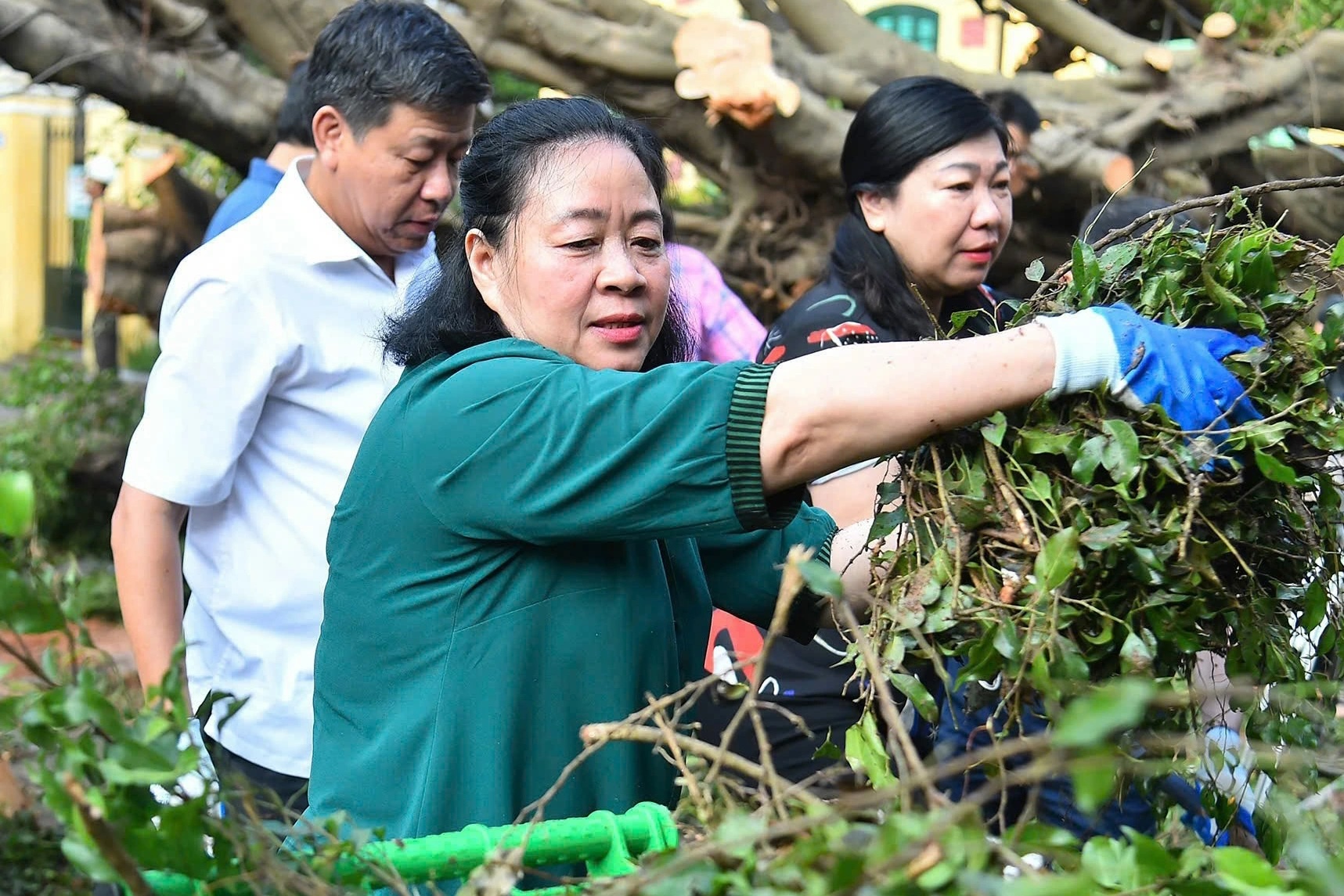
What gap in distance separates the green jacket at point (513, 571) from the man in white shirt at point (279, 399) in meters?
0.80

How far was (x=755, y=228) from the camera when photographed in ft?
18.9

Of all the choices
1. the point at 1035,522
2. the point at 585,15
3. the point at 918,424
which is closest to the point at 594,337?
the point at 918,424

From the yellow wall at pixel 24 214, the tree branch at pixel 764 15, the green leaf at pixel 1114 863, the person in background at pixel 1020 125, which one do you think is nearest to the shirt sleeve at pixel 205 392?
the green leaf at pixel 1114 863

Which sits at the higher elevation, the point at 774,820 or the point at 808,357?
the point at 808,357

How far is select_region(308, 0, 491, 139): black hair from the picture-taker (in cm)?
285

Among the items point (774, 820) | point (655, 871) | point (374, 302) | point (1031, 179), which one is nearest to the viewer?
point (655, 871)

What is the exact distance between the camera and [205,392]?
8.54ft

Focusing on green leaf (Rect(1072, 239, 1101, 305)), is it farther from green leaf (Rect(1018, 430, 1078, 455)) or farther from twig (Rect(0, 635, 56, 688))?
twig (Rect(0, 635, 56, 688))

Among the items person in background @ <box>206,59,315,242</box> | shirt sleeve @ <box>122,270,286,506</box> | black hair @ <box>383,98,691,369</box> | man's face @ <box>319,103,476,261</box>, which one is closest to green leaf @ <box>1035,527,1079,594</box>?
black hair @ <box>383,98,691,369</box>

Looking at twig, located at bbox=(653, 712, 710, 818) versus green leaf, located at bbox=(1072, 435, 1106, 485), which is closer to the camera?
twig, located at bbox=(653, 712, 710, 818)

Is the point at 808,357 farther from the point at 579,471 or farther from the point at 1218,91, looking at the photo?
the point at 1218,91

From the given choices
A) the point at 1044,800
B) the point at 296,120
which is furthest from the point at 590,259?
the point at 296,120

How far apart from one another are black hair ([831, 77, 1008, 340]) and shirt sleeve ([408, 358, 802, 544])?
140cm

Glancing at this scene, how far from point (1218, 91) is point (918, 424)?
14.5 ft
